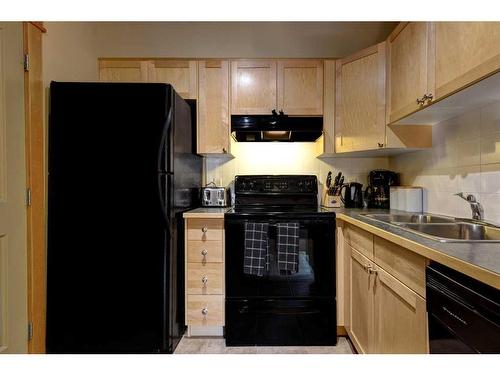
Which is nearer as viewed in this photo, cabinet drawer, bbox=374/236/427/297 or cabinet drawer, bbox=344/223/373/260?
cabinet drawer, bbox=374/236/427/297

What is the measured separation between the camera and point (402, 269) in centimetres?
118

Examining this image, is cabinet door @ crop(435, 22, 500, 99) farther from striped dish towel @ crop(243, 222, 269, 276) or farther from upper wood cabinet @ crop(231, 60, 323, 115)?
striped dish towel @ crop(243, 222, 269, 276)

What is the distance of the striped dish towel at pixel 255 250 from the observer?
1921mm

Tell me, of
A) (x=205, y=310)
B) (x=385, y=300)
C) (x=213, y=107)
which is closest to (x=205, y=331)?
(x=205, y=310)

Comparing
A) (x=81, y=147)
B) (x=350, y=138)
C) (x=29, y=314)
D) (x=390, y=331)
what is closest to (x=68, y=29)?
(x=81, y=147)

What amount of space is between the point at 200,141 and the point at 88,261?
3.79 ft

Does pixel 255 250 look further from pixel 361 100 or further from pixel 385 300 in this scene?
pixel 361 100

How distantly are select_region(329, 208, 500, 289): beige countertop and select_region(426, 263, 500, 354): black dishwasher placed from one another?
0.04m

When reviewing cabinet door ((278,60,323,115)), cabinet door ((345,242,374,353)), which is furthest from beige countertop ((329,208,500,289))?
cabinet door ((278,60,323,115))

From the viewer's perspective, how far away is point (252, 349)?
195cm

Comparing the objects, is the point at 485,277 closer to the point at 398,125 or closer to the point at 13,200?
the point at 398,125

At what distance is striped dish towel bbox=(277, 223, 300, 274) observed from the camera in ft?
6.33

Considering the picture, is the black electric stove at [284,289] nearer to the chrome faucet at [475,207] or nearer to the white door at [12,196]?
the chrome faucet at [475,207]

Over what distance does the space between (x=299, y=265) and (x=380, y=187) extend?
101 cm
